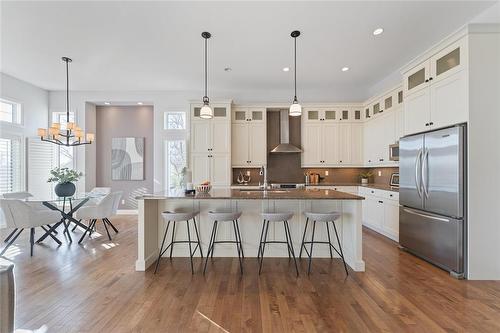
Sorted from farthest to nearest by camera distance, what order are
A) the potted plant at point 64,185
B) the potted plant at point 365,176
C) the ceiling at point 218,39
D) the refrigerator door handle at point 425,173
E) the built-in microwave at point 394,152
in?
the potted plant at point 365,176, the built-in microwave at point 394,152, the potted plant at point 64,185, the refrigerator door handle at point 425,173, the ceiling at point 218,39

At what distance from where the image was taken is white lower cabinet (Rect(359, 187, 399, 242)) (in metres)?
4.08

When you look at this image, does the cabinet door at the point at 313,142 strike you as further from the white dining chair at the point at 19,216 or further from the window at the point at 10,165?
the window at the point at 10,165

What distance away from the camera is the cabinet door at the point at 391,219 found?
4043mm

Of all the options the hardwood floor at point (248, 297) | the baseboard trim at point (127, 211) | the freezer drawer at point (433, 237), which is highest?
the freezer drawer at point (433, 237)

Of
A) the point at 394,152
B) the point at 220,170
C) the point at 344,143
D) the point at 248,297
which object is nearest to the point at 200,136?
the point at 220,170

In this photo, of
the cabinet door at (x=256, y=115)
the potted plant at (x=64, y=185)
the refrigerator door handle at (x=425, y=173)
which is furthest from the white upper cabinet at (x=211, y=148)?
the refrigerator door handle at (x=425, y=173)

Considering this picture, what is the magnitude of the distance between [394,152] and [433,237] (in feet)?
6.16

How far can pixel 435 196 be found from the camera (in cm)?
306

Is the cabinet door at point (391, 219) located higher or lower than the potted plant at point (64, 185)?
lower

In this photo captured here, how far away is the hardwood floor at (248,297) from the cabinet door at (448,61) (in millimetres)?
2479

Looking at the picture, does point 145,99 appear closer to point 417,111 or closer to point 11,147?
point 11,147

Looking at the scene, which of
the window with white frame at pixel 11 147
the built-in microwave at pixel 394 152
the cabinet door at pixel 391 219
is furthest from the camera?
the window with white frame at pixel 11 147

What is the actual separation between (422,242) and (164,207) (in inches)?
144

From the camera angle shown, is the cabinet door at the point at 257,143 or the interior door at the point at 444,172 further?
the cabinet door at the point at 257,143
